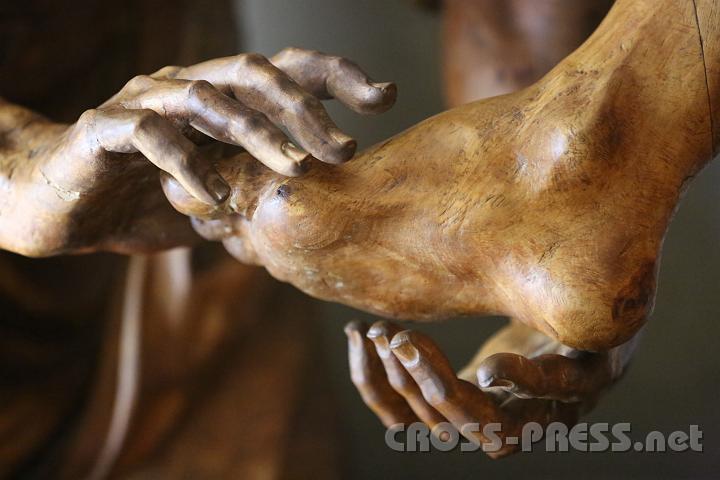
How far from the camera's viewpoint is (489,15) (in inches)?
28.9

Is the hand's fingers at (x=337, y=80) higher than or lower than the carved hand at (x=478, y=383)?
higher

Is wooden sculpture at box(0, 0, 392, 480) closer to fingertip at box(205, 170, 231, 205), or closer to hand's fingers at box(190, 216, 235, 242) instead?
hand's fingers at box(190, 216, 235, 242)

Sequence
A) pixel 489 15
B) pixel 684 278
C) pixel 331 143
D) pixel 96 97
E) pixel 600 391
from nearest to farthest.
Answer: pixel 331 143 → pixel 600 391 → pixel 489 15 → pixel 96 97 → pixel 684 278

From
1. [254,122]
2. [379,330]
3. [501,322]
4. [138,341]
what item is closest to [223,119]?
[254,122]

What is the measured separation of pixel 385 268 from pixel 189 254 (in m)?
0.46

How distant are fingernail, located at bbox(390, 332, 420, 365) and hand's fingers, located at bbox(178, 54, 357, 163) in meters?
0.09

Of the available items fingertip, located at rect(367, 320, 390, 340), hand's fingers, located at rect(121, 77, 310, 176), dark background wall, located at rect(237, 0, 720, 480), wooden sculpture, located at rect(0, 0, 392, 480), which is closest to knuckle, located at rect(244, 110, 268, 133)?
hand's fingers, located at rect(121, 77, 310, 176)

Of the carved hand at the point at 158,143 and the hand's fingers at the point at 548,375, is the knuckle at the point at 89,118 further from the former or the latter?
the hand's fingers at the point at 548,375

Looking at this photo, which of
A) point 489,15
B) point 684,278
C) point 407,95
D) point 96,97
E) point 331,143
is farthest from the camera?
point 407,95

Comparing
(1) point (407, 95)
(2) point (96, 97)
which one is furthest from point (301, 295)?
(1) point (407, 95)

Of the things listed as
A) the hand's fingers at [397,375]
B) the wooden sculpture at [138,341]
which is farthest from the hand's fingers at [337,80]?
the wooden sculpture at [138,341]

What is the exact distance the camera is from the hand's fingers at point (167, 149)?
1.23 ft

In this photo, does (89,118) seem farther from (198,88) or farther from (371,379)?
(371,379)

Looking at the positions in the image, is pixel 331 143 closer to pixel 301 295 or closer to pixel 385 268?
pixel 385 268
